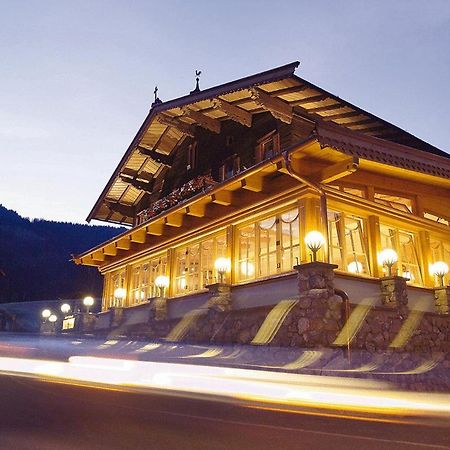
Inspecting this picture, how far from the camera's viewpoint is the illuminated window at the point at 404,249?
11852mm

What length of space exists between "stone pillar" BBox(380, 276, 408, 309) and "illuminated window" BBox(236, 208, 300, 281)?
2.16 meters

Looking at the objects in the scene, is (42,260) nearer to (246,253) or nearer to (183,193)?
(183,193)

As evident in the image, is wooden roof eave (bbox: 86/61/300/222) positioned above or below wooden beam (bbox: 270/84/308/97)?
above

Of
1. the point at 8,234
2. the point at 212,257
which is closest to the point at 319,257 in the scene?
the point at 212,257

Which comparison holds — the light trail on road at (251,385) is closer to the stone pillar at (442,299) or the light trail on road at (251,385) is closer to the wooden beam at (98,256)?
the stone pillar at (442,299)

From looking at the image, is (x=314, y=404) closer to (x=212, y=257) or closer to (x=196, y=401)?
(x=196, y=401)

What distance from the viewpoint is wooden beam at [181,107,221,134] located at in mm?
15594

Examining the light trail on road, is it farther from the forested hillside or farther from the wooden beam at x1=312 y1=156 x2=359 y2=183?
the forested hillside

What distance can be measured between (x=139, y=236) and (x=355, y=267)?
25.9 feet

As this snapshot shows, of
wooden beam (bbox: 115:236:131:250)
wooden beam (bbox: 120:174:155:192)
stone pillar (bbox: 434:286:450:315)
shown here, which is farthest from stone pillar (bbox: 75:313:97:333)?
stone pillar (bbox: 434:286:450:315)

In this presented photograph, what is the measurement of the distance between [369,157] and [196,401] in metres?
6.60

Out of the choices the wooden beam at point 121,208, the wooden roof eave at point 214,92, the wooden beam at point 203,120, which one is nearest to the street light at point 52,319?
the wooden beam at point 121,208

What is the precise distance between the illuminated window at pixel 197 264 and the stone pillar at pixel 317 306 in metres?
4.05

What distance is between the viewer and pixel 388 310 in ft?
32.7
